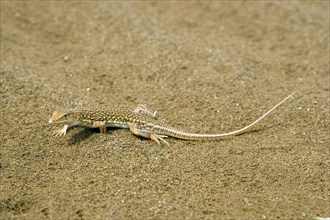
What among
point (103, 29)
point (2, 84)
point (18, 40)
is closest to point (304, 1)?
point (103, 29)

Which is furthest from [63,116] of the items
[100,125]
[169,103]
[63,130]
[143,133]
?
[169,103]

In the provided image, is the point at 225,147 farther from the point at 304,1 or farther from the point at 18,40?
the point at 304,1

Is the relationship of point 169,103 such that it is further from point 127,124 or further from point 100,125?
point 100,125

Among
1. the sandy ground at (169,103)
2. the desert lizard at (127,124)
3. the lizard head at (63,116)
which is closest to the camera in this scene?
the sandy ground at (169,103)

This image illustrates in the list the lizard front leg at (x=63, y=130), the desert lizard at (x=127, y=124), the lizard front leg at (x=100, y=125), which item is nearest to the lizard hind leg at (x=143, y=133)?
the desert lizard at (x=127, y=124)

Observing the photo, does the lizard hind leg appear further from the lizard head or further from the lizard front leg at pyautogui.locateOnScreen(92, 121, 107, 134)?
the lizard head

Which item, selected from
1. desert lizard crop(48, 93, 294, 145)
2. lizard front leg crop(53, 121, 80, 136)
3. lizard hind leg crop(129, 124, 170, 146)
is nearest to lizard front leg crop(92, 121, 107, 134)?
desert lizard crop(48, 93, 294, 145)

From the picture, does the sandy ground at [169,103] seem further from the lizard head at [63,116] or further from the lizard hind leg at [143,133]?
the lizard head at [63,116]
